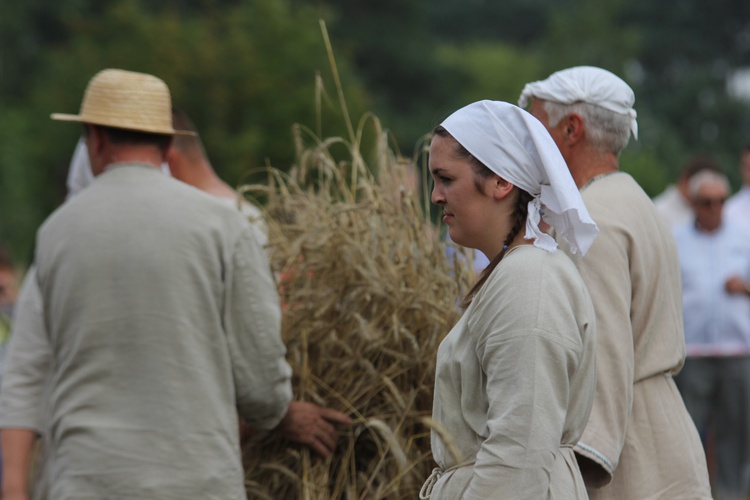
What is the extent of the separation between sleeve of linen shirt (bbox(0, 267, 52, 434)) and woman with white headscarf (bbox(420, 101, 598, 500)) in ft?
3.79

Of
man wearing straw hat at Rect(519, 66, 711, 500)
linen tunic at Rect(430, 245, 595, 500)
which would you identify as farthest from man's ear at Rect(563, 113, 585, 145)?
linen tunic at Rect(430, 245, 595, 500)

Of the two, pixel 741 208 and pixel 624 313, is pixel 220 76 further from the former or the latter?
pixel 624 313

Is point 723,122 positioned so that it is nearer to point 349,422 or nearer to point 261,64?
point 261,64

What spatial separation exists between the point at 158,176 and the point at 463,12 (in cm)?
4778

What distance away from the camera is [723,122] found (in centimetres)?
4397

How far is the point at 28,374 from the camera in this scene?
3268mm

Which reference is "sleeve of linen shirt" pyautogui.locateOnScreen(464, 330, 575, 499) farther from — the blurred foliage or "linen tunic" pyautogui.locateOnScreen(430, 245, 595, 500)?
the blurred foliage

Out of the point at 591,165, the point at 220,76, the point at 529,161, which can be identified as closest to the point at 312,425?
the point at 591,165

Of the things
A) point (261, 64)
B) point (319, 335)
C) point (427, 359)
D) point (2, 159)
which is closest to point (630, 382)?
point (427, 359)

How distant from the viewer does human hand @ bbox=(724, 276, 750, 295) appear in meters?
7.24

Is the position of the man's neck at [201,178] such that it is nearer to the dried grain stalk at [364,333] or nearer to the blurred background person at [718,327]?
the dried grain stalk at [364,333]

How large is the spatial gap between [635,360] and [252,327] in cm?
97

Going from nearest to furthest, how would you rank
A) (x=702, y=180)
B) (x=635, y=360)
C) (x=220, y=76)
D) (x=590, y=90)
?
(x=635, y=360), (x=590, y=90), (x=702, y=180), (x=220, y=76)

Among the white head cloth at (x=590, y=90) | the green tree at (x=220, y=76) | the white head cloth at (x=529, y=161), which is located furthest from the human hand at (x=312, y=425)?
the green tree at (x=220, y=76)
